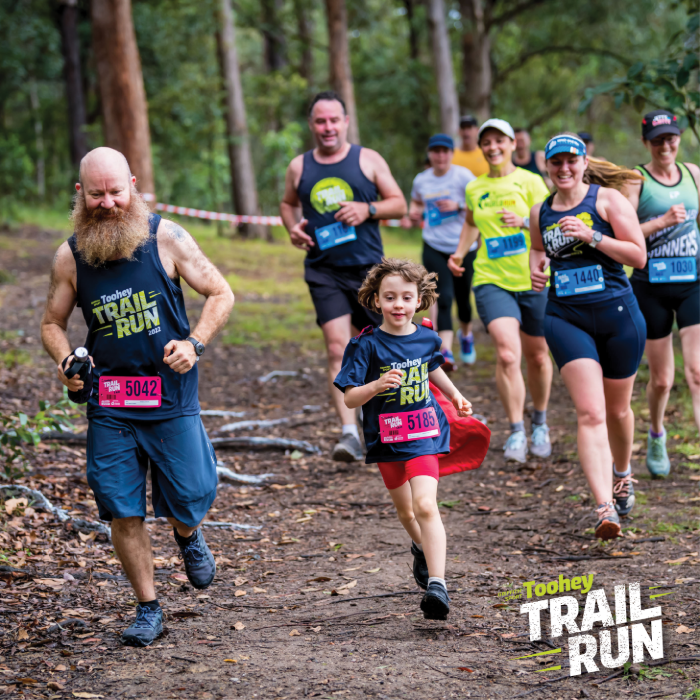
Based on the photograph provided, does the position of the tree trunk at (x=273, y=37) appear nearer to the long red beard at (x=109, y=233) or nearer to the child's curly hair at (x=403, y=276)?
the child's curly hair at (x=403, y=276)

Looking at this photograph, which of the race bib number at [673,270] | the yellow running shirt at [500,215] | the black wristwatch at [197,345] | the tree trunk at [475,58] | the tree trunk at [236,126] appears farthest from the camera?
the tree trunk at [236,126]

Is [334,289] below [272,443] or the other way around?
the other way around

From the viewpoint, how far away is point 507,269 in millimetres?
7211

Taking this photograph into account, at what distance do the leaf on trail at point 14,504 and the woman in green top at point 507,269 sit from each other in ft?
12.2

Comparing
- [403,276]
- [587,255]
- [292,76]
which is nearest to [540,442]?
[587,255]

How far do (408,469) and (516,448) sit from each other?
3.16 m

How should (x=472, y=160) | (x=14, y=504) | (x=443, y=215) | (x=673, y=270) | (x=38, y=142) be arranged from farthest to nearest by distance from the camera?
(x=38, y=142) < (x=472, y=160) < (x=443, y=215) < (x=673, y=270) < (x=14, y=504)

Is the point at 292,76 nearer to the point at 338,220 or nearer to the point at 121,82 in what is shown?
the point at 121,82

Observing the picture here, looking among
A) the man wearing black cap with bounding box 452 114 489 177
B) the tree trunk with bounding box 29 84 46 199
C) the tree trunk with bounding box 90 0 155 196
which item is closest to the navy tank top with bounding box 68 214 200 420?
the man wearing black cap with bounding box 452 114 489 177

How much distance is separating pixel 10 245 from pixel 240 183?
7.72m

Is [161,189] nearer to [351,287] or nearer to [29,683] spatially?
[351,287]

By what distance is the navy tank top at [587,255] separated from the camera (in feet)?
17.8

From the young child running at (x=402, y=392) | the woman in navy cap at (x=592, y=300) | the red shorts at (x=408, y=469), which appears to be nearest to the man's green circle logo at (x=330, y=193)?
the woman in navy cap at (x=592, y=300)

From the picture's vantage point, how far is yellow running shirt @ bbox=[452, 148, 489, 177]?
11.5 m
